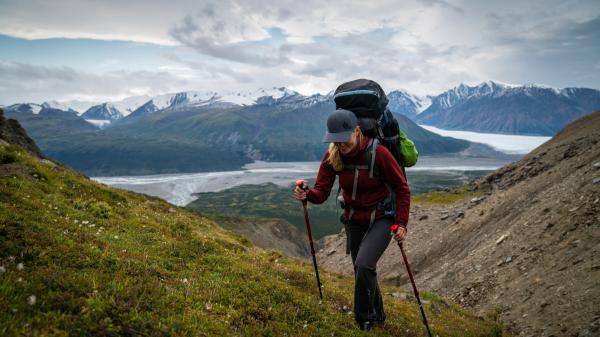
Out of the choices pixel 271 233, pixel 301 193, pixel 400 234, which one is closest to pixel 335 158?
pixel 301 193

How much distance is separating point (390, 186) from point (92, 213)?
1133 cm

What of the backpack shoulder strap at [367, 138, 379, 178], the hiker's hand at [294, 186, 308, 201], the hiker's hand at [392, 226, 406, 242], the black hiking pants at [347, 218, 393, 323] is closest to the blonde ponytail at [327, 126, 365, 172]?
the backpack shoulder strap at [367, 138, 379, 178]

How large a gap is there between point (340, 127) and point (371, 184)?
1396 millimetres

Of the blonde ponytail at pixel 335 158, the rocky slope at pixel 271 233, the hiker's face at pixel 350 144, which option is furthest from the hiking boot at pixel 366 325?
the rocky slope at pixel 271 233

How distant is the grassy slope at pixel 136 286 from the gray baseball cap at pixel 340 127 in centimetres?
411

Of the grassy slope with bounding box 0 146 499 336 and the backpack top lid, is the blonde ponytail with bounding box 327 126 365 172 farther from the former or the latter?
the grassy slope with bounding box 0 146 499 336

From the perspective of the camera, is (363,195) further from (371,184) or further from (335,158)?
(335,158)

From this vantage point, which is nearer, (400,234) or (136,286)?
(136,286)

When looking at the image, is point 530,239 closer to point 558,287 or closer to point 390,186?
point 558,287

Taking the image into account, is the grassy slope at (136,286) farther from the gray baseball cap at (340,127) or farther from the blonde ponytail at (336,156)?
the gray baseball cap at (340,127)

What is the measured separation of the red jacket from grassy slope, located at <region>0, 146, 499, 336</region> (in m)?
2.78

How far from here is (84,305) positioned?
20.3 ft

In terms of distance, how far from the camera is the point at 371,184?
8.00 meters

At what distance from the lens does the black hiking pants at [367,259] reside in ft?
25.7
